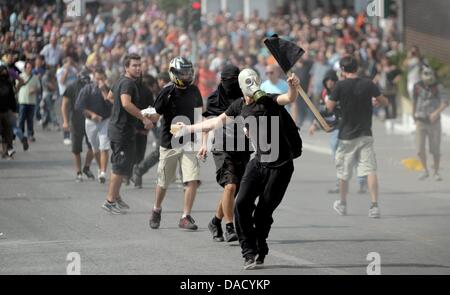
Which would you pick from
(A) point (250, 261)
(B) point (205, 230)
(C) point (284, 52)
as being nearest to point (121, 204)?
(B) point (205, 230)

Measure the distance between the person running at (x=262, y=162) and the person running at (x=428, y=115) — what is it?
8491 millimetres

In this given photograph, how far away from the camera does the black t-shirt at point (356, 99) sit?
1497cm

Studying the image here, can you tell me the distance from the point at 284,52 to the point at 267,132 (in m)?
0.72

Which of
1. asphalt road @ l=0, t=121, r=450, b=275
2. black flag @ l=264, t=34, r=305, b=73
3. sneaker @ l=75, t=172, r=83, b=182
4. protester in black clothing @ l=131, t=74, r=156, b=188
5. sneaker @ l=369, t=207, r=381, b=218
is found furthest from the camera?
sneaker @ l=75, t=172, r=83, b=182

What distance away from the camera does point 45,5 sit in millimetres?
31812

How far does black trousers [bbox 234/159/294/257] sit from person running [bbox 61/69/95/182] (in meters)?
8.03

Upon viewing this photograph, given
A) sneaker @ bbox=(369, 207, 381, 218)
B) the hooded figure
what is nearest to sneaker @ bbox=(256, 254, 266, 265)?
the hooded figure

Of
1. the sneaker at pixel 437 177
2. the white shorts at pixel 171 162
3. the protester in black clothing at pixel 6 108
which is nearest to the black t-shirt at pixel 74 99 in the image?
the protester in black clothing at pixel 6 108

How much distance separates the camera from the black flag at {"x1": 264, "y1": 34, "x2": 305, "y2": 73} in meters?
10.4

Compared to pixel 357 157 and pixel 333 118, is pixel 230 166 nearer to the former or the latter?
pixel 357 157

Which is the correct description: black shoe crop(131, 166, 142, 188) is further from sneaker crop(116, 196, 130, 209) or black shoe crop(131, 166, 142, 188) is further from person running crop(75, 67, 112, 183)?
sneaker crop(116, 196, 130, 209)

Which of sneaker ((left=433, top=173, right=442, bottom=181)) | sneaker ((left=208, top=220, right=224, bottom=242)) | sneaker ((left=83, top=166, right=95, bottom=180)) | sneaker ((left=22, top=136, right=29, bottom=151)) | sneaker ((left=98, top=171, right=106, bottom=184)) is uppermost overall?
sneaker ((left=208, top=220, right=224, bottom=242))

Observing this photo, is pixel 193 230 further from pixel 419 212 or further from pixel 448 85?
pixel 448 85

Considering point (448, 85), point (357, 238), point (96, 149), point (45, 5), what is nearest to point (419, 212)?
point (357, 238)
